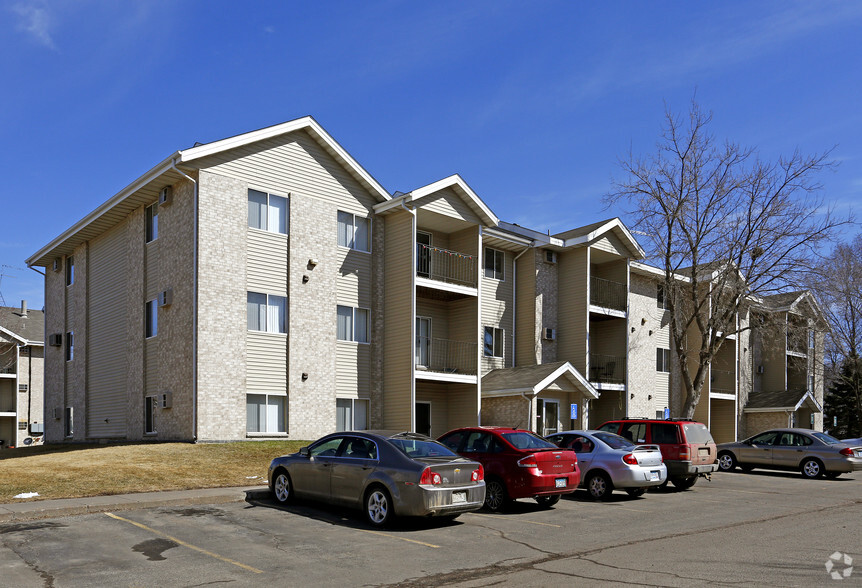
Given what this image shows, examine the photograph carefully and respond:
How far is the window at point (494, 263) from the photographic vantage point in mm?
30480

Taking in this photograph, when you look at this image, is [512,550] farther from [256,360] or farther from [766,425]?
[766,425]

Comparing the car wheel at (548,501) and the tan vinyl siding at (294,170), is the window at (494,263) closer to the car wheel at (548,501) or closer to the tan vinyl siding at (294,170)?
the tan vinyl siding at (294,170)

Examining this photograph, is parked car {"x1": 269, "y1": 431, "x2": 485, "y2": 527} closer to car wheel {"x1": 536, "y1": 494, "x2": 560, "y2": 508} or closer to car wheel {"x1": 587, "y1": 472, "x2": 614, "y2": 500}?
car wheel {"x1": 536, "y1": 494, "x2": 560, "y2": 508}

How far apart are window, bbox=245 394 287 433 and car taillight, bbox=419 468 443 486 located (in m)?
12.3

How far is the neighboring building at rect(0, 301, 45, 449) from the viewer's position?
43.8 meters

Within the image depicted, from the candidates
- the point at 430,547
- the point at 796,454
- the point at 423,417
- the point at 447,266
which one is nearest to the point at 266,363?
the point at 423,417

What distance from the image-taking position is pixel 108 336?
27797 millimetres

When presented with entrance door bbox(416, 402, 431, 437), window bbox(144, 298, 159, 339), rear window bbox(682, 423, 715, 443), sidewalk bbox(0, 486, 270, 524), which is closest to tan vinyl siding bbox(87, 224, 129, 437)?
window bbox(144, 298, 159, 339)

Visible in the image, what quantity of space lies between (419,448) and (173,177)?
561 inches

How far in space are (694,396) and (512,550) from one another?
75.6ft

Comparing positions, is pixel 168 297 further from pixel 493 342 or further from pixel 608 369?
pixel 608 369

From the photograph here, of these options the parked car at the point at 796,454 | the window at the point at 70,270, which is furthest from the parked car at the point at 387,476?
the window at the point at 70,270

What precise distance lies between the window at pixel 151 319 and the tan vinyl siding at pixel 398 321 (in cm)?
730

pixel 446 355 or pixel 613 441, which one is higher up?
pixel 446 355
